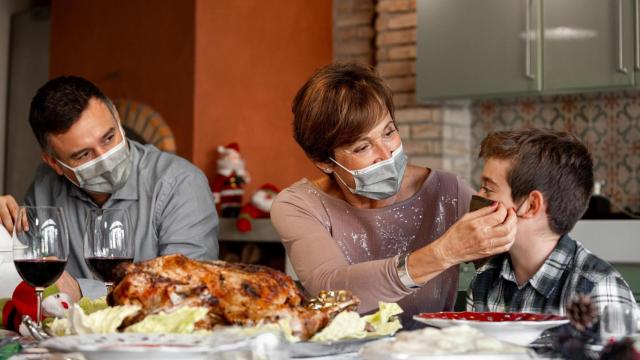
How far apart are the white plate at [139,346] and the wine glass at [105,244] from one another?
394 mm

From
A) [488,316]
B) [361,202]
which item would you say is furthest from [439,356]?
[361,202]

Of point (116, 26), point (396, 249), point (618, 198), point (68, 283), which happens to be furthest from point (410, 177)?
point (116, 26)

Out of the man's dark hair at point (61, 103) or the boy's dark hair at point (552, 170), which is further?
the man's dark hair at point (61, 103)

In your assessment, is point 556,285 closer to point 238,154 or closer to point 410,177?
point 410,177

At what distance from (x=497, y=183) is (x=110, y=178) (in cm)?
111

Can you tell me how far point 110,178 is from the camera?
2.50 metres

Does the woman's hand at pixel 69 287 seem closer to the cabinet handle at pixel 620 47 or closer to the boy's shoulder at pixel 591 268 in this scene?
the boy's shoulder at pixel 591 268

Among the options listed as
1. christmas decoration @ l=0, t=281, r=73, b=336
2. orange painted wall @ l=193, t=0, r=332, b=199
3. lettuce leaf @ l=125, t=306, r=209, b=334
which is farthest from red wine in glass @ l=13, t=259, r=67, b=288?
orange painted wall @ l=193, t=0, r=332, b=199

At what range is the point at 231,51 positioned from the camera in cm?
519

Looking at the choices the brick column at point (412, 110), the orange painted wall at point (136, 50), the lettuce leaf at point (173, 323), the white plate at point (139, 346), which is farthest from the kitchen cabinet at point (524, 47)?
the white plate at point (139, 346)

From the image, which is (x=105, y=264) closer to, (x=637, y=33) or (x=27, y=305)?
(x=27, y=305)

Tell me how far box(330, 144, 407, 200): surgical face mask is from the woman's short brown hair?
0.08 m

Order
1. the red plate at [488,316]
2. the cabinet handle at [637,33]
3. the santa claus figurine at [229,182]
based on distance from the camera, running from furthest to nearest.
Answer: the santa claus figurine at [229,182], the cabinet handle at [637,33], the red plate at [488,316]

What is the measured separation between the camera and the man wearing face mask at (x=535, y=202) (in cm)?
188
